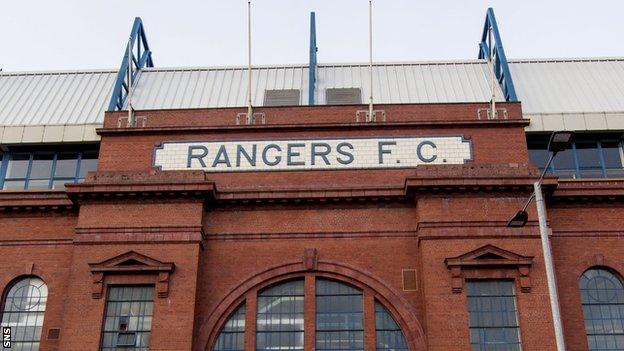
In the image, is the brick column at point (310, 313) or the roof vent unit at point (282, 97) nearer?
the brick column at point (310, 313)

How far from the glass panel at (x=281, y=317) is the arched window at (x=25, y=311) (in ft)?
25.8

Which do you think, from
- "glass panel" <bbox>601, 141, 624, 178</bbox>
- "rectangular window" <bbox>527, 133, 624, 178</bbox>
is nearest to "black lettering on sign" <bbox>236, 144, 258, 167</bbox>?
"rectangular window" <bbox>527, 133, 624, 178</bbox>

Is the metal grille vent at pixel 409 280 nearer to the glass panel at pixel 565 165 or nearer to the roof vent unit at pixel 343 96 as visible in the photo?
the glass panel at pixel 565 165

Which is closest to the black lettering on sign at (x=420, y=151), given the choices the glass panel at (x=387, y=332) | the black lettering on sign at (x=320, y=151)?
the black lettering on sign at (x=320, y=151)

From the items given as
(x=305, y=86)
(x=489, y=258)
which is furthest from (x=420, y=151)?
(x=305, y=86)

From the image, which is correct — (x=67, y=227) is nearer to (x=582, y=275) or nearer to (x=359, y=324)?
(x=359, y=324)

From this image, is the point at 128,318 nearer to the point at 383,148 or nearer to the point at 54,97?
the point at 383,148

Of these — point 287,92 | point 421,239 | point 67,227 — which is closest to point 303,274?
point 421,239

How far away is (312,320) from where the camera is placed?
25.7 meters

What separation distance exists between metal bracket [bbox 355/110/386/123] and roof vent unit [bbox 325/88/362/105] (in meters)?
4.50

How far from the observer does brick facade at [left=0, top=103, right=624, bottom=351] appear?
2544 centimetres

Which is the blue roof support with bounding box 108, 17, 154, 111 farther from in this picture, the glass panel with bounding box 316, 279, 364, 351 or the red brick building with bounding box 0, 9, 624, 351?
the glass panel with bounding box 316, 279, 364, 351

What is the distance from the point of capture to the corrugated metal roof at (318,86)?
34562 mm

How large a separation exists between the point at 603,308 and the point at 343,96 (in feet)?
48.0
